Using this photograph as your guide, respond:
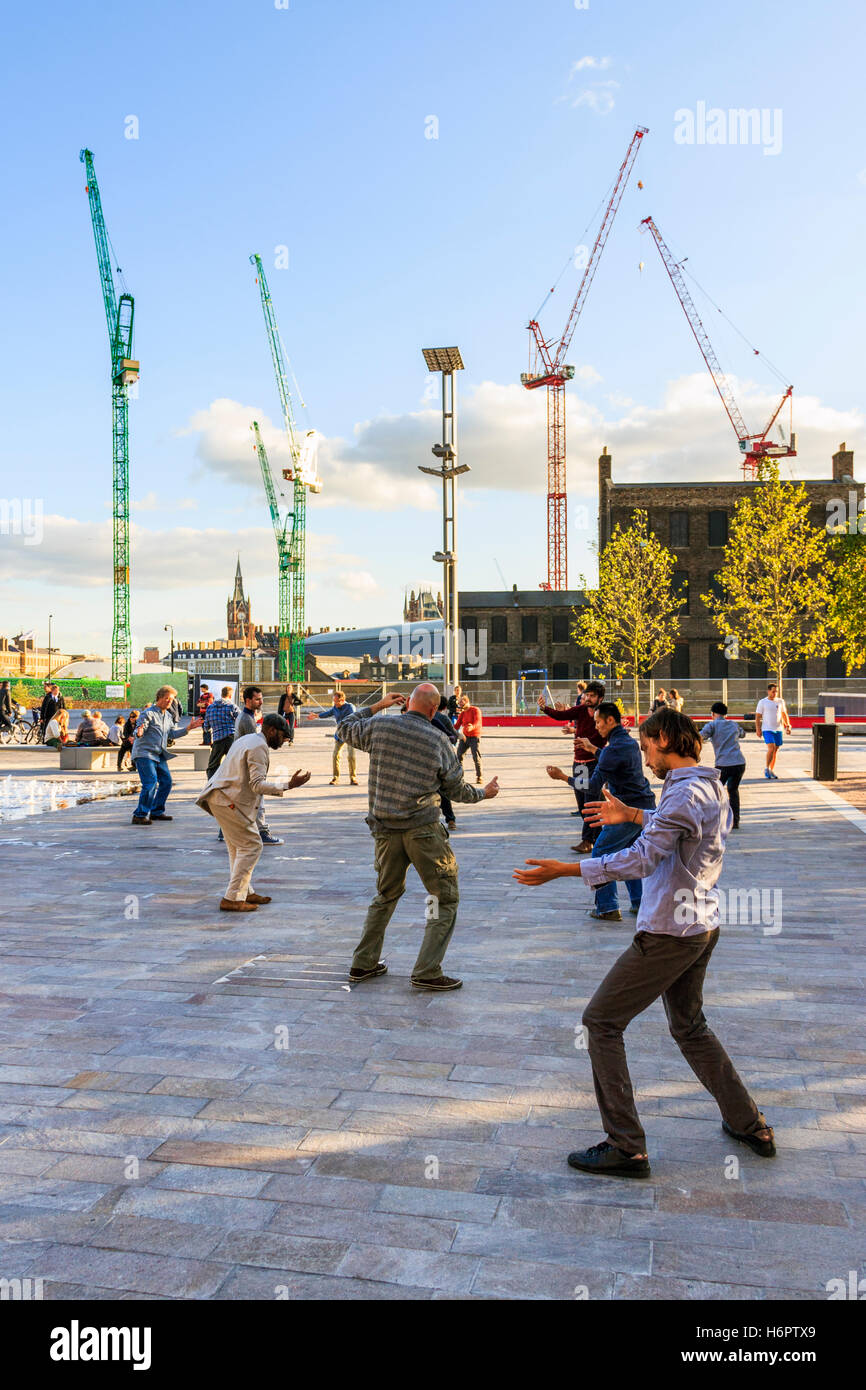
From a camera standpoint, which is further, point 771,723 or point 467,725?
point 771,723

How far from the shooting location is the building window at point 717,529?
57.3m

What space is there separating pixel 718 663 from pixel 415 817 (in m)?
53.0

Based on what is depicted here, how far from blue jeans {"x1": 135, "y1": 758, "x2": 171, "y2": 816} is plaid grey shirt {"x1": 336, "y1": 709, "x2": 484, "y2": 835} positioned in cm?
774

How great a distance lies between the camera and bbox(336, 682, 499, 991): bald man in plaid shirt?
6.18 metres

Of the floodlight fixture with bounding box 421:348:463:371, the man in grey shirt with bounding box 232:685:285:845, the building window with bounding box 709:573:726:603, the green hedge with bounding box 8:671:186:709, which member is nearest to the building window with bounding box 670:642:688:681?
the building window with bounding box 709:573:726:603

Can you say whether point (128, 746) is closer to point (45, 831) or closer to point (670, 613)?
point (45, 831)

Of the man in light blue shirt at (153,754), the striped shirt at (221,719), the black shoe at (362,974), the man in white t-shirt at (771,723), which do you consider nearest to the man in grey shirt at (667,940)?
the black shoe at (362,974)

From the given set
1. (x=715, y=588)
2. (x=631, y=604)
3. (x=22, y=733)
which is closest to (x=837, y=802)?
(x=22, y=733)

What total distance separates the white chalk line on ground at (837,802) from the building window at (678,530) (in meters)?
40.0

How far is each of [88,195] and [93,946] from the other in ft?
281

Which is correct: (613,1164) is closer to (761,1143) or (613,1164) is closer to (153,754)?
(761,1143)

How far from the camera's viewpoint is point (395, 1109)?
453 cm
